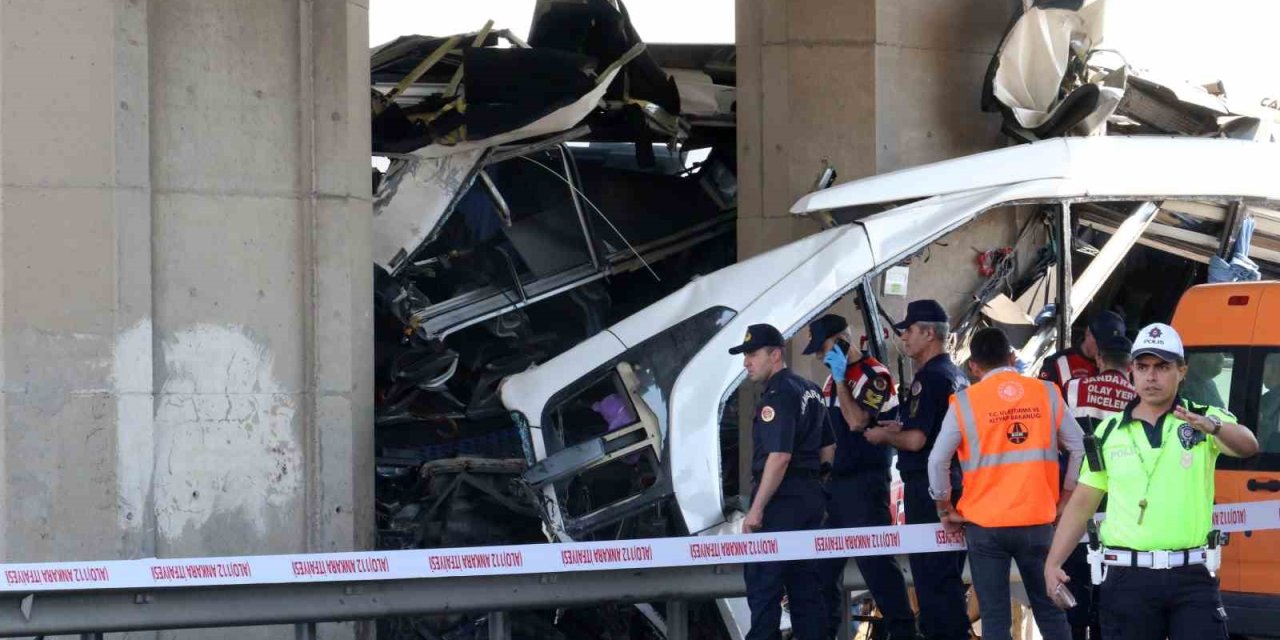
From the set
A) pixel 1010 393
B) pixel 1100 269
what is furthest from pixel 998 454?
pixel 1100 269

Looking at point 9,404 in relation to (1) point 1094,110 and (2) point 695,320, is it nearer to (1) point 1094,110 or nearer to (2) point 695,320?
(2) point 695,320

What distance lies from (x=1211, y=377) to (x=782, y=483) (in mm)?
2241

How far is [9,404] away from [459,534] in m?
2.48

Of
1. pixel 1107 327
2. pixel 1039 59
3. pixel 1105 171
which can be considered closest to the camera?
pixel 1107 327

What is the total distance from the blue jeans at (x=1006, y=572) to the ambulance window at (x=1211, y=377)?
1.85 meters

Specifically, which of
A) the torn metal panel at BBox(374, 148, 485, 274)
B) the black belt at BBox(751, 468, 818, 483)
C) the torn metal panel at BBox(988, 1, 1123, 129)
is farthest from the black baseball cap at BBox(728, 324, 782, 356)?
the torn metal panel at BBox(988, 1, 1123, 129)

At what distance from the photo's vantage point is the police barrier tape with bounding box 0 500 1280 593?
7.18 m

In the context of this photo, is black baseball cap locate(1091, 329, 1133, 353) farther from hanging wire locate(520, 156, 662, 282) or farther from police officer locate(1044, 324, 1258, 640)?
hanging wire locate(520, 156, 662, 282)

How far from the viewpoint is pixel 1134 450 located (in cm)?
562

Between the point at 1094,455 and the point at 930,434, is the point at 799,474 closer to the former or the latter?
the point at 930,434

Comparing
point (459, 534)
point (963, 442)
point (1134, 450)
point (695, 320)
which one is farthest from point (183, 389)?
point (1134, 450)

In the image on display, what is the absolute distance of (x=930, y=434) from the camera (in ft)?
24.2

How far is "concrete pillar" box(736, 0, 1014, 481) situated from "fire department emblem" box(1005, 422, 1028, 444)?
477 cm

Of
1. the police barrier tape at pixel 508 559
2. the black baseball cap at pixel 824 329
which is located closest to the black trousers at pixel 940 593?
the police barrier tape at pixel 508 559
